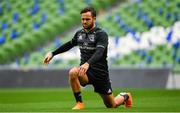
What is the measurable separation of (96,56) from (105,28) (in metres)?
15.0

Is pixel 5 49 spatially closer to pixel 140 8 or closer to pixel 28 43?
pixel 28 43

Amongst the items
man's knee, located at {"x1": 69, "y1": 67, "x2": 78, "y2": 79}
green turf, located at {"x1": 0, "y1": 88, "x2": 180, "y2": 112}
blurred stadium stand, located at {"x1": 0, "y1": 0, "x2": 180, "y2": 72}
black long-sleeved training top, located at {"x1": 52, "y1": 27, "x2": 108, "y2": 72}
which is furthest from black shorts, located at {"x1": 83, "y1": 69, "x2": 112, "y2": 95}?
blurred stadium stand, located at {"x1": 0, "y1": 0, "x2": 180, "y2": 72}

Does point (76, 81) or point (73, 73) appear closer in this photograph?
point (73, 73)

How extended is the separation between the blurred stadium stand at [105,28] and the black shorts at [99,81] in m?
11.3

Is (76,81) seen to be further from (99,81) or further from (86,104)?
(86,104)

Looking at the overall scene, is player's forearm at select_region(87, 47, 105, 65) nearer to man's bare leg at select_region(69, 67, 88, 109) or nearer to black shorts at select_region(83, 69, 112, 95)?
man's bare leg at select_region(69, 67, 88, 109)

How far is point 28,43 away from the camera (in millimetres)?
25125

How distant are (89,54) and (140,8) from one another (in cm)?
1513

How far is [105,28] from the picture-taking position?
2475cm

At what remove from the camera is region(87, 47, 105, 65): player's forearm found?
9703 mm

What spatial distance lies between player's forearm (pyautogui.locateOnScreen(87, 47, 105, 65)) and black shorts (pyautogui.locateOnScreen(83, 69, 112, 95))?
0.49 meters

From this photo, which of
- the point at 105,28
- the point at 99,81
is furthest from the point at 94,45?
the point at 105,28

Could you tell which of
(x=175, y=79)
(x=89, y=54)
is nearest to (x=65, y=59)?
(x=175, y=79)

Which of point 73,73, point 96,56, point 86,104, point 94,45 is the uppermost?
point 94,45
